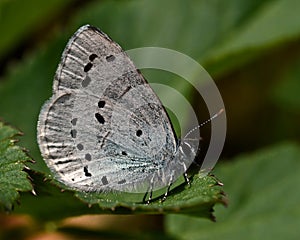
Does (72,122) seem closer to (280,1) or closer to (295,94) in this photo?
(280,1)

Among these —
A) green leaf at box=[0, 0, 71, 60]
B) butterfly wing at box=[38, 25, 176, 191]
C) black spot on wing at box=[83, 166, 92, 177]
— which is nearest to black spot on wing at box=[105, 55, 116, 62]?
butterfly wing at box=[38, 25, 176, 191]

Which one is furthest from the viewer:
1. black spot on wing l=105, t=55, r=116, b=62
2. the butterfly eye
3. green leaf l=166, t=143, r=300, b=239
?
green leaf l=166, t=143, r=300, b=239

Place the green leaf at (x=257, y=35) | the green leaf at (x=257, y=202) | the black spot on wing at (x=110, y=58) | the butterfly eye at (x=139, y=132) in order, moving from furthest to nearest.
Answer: the green leaf at (x=257, y=35) < the green leaf at (x=257, y=202) < the butterfly eye at (x=139, y=132) < the black spot on wing at (x=110, y=58)

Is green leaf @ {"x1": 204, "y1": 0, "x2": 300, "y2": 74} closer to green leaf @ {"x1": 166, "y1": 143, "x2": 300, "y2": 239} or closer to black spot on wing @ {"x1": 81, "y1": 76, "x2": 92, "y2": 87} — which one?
green leaf @ {"x1": 166, "y1": 143, "x2": 300, "y2": 239}

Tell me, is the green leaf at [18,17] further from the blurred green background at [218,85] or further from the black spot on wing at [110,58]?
the black spot on wing at [110,58]

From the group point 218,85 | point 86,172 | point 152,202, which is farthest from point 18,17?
point 152,202

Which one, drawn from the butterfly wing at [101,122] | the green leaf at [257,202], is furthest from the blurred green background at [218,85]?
the butterfly wing at [101,122]

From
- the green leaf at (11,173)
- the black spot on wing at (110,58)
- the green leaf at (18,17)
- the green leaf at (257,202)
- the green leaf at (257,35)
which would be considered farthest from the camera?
the green leaf at (18,17)
